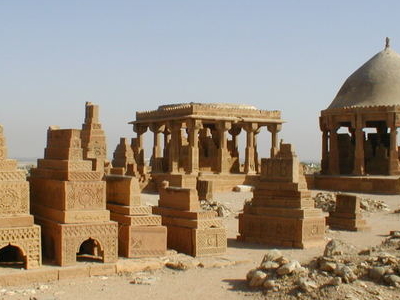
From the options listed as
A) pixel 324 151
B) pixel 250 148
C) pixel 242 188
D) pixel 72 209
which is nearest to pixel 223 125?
pixel 250 148

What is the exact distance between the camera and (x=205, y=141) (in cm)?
3425

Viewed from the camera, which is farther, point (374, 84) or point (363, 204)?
point (374, 84)

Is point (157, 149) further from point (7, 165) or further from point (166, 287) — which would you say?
point (166, 287)

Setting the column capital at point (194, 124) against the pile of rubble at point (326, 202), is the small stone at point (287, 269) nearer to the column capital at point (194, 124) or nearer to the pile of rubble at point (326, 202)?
the pile of rubble at point (326, 202)

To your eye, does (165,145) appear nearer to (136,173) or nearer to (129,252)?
(136,173)

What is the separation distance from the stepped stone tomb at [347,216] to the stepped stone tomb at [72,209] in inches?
332

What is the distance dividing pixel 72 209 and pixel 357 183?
61.7ft

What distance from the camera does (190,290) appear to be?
32.8ft

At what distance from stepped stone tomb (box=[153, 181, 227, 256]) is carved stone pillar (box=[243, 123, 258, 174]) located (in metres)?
18.3

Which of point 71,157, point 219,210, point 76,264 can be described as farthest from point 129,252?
point 219,210

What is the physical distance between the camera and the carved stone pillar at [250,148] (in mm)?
31969

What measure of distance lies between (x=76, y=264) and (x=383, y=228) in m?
10.6

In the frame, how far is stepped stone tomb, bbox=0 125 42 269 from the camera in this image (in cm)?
1048

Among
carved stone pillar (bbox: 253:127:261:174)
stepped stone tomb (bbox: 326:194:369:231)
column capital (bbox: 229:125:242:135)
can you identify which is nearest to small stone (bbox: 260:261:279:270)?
stepped stone tomb (bbox: 326:194:369:231)
